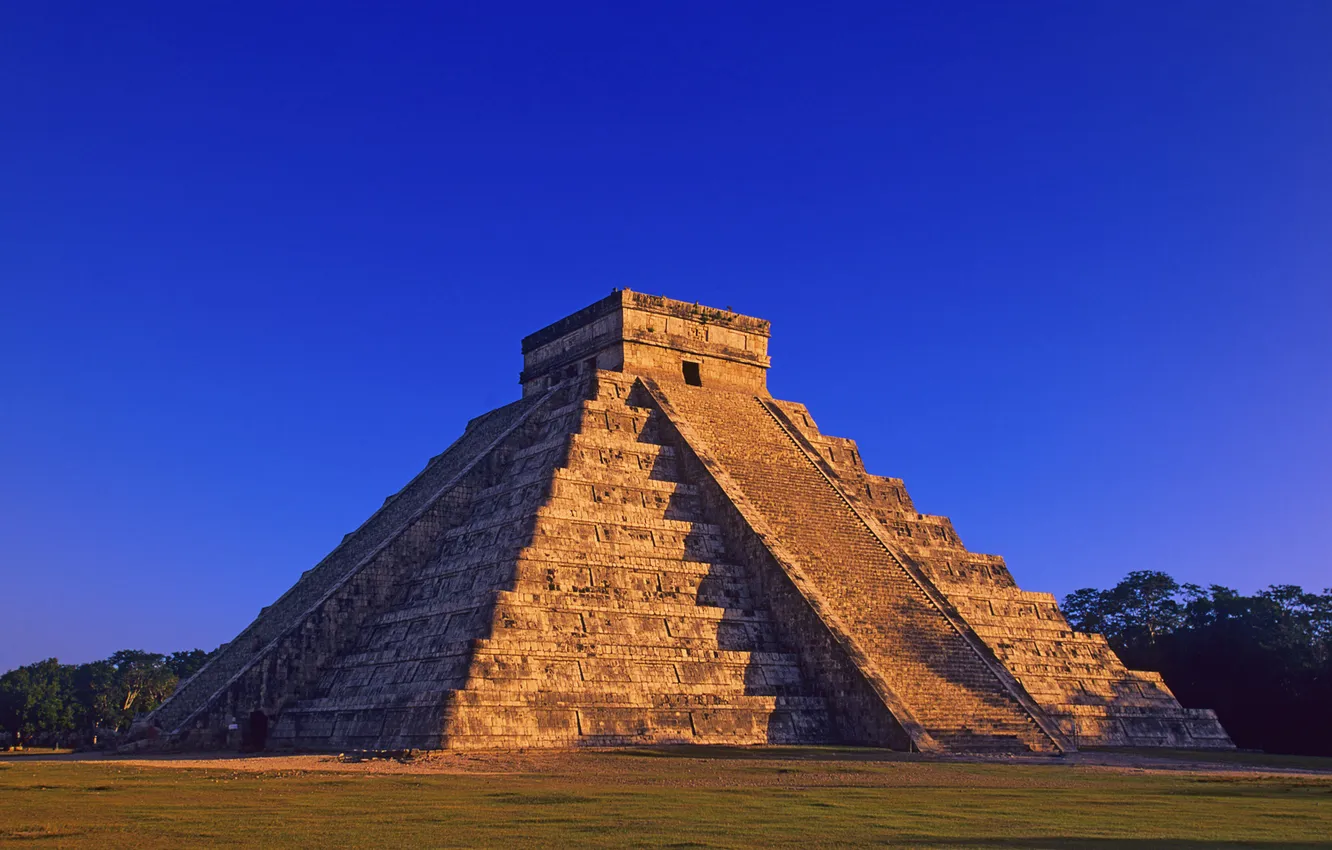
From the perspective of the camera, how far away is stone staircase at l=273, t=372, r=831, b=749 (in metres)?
23.5

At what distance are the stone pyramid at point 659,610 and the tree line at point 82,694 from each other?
11476 millimetres

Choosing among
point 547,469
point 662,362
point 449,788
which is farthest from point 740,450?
point 449,788

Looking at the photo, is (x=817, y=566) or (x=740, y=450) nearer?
(x=817, y=566)

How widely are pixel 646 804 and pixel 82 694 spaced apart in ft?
178

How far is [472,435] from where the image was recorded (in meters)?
39.2

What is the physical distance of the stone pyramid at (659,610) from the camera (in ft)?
80.3

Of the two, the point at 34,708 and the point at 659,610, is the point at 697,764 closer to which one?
the point at 659,610

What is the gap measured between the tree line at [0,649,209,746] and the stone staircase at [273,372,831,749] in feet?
45.1

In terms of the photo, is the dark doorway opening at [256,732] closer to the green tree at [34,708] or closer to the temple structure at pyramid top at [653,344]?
the temple structure at pyramid top at [653,344]

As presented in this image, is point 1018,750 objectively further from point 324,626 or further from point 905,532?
point 324,626

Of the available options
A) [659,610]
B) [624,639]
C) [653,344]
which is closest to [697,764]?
[624,639]

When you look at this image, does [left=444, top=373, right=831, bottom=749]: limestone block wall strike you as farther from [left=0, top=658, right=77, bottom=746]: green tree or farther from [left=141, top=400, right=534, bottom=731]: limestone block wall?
[left=0, top=658, right=77, bottom=746]: green tree

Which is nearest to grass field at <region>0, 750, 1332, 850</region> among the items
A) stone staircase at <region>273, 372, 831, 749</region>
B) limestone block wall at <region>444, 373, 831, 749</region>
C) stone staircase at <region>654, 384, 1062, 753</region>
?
limestone block wall at <region>444, 373, 831, 749</region>

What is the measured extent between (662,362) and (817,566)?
9.18 m
